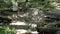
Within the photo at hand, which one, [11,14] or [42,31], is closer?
[42,31]

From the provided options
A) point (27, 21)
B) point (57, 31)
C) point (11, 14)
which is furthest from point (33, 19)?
point (57, 31)

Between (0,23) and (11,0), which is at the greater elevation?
(11,0)

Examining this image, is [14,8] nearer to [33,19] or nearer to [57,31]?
[33,19]

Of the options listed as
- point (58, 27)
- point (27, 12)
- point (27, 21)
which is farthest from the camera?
point (27, 12)

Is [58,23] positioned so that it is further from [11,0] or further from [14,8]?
[11,0]

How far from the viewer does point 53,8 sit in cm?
826

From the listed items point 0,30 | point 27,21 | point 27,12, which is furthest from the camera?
point 27,12

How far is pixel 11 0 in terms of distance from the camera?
8.84 m

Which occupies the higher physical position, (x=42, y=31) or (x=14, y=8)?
(x=14, y=8)

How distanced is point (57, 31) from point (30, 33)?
0.97m

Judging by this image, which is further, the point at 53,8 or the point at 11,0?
the point at 11,0

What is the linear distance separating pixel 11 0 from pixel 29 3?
856 mm

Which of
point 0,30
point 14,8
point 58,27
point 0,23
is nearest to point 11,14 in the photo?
point 14,8

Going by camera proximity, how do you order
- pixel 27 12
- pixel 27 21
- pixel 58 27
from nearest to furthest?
1. pixel 58 27
2. pixel 27 21
3. pixel 27 12
